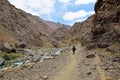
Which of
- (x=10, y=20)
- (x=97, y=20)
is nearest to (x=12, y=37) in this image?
(x=10, y=20)

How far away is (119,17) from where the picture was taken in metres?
53.0

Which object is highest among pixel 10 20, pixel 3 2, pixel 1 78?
pixel 3 2

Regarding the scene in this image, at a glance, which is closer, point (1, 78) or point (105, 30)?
point (1, 78)

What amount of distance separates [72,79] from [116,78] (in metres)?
3.65

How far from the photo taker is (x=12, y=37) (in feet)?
348

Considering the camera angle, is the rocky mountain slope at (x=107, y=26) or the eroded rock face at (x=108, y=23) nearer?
the rocky mountain slope at (x=107, y=26)

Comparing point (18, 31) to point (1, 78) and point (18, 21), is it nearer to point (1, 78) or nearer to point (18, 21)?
point (18, 21)

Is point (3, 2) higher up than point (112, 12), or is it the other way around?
point (3, 2)

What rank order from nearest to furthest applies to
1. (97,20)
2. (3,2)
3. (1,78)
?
(1,78) → (97,20) → (3,2)

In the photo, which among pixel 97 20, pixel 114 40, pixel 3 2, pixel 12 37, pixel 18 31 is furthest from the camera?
pixel 3 2

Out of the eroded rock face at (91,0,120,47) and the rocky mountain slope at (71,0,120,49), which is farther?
the eroded rock face at (91,0,120,47)

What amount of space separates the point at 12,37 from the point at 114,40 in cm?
6330

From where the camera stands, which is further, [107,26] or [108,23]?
[108,23]

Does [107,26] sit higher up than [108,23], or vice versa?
[108,23]
